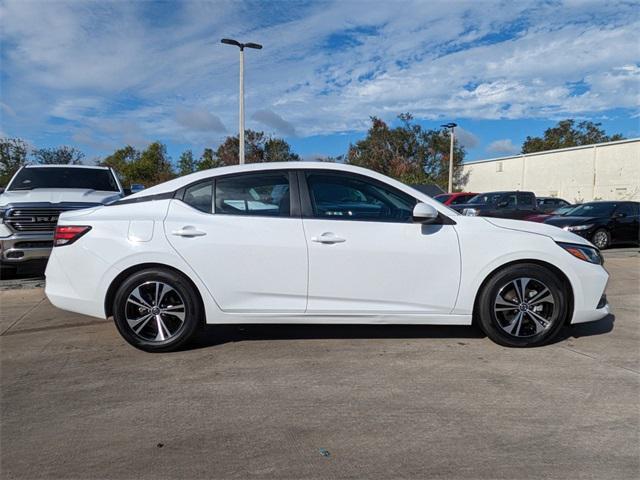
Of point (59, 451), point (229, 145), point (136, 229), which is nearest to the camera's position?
point (59, 451)

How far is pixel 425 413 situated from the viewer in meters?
3.05

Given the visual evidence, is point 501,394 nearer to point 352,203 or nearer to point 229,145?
point 352,203

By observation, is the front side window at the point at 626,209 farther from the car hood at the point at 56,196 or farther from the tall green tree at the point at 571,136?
the tall green tree at the point at 571,136

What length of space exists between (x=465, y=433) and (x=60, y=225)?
3644 millimetres

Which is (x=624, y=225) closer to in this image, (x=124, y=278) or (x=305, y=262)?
(x=305, y=262)

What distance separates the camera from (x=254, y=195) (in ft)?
13.8

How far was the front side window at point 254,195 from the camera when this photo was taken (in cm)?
413

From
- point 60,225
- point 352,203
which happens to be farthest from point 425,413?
point 60,225

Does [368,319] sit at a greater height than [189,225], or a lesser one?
lesser

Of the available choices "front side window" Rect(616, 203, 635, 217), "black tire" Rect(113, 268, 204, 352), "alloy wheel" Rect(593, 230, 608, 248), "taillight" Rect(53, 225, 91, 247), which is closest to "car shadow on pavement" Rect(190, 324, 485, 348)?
"black tire" Rect(113, 268, 204, 352)

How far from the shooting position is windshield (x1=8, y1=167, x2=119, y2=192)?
27.3ft

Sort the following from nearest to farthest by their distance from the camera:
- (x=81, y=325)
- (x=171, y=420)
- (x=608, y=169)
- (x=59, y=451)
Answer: (x=59, y=451) < (x=171, y=420) < (x=81, y=325) < (x=608, y=169)

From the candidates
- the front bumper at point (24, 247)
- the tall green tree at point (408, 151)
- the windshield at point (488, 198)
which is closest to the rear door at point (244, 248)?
the front bumper at point (24, 247)

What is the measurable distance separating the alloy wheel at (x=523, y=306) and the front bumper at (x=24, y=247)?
6195mm
